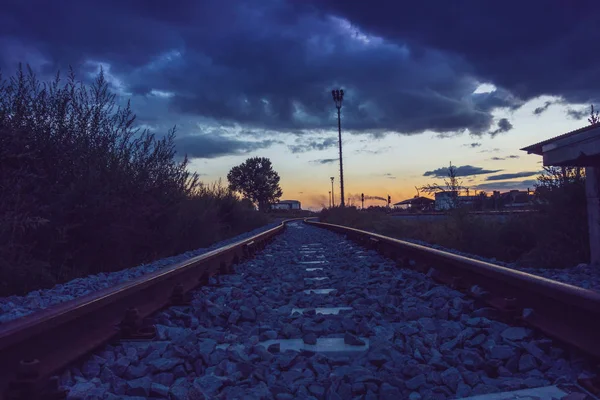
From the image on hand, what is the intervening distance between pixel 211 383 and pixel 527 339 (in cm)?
201

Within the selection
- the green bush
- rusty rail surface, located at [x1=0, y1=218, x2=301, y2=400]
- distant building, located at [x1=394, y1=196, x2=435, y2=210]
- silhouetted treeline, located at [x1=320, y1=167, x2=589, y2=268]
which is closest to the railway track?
rusty rail surface, located at [x1=0, y1=218, x2=301, y2=400]

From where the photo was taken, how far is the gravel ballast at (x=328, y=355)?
8.13ft

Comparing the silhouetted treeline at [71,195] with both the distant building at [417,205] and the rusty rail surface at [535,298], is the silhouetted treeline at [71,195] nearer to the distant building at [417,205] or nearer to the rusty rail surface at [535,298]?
the rusty rail surface at [535,298]

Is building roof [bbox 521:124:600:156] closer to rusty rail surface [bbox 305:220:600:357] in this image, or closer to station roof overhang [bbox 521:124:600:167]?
station roof overhang [bbox 521:124:600:167]

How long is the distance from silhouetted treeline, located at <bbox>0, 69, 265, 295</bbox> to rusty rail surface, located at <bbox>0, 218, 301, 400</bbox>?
263 centimetres

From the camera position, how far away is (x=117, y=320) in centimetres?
346

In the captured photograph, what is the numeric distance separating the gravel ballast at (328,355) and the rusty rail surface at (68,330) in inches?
4.2

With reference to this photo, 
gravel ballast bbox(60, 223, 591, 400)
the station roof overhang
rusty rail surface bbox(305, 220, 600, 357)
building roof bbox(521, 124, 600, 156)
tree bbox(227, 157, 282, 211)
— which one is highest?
tree bbox(227, 157, 282, 211)

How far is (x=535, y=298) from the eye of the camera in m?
3.45

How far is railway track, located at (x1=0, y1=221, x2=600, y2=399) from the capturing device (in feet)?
8.08

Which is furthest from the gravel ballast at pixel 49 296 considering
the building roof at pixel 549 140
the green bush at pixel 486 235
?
the green bush at pixel 486 235

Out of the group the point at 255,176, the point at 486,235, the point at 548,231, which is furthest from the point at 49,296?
the point at 255,176

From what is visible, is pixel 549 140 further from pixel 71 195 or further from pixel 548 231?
pixel 71 195

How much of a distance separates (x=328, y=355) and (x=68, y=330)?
152 cm
